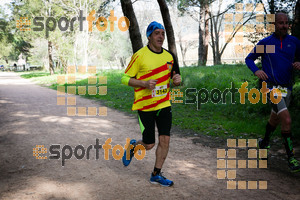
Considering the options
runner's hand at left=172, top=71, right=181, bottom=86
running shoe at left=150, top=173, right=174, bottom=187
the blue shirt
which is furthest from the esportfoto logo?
the blue shirt

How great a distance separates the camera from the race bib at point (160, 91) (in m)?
3.82

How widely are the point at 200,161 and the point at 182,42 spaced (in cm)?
5781

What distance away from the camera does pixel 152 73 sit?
3.79 meters

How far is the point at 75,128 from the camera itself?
7934 mm

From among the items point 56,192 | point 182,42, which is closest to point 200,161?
point 56,192

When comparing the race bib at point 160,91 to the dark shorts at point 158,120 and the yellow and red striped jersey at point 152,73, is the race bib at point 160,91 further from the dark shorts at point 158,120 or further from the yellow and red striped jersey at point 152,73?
the dark shorts at point 158,120

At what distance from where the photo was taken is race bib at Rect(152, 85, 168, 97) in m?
3.82

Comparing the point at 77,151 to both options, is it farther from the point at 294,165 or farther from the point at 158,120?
the point at 294,165

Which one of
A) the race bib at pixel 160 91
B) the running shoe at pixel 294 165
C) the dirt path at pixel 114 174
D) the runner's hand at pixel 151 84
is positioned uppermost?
the runner's hand at pixel 151 84

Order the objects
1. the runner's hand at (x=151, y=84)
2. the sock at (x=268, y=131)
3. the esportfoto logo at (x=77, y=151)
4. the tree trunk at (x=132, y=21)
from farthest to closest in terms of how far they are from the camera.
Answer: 1. the tree trunk at (x=132, y=21)
2. the esportfoto logo at (x=77, y=151)
3. the sock at (x=268, y=131)
4. the runner's hand at (x=151, y=84)

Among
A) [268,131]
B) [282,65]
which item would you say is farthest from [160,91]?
[268,131]

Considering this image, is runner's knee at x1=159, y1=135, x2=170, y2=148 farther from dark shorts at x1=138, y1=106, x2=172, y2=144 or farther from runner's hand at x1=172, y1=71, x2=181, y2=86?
runner's hand at x1=172, y1=71, x2=181, y2=86

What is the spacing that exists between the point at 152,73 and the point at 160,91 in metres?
0.28

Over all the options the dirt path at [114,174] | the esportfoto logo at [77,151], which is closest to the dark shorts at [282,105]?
the dirt path at [114,174]
